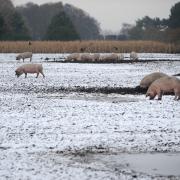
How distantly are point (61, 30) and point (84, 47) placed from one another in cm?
2349

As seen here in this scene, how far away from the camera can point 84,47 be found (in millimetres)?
52594

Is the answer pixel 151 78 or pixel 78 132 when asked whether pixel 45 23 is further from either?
pixel 78 132

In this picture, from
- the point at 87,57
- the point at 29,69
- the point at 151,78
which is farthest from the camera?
the point at 87,57

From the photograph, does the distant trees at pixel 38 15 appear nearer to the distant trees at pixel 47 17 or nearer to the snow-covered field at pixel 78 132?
the distant trees at pixel 47 17

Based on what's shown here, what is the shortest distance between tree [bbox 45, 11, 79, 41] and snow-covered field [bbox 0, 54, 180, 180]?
193 ft

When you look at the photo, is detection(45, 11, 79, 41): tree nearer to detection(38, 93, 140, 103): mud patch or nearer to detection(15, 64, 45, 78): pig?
detection(15, 64, 45, 78): pig

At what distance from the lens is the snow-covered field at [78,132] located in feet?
23.8

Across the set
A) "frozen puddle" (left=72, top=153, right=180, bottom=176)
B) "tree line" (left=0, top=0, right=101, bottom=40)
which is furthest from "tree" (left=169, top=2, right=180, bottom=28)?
"frozen puddle" (left=72, top=153, right=180, bottom=176)

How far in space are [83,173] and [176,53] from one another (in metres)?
49.5

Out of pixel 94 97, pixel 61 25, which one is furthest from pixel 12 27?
pixel 94 97

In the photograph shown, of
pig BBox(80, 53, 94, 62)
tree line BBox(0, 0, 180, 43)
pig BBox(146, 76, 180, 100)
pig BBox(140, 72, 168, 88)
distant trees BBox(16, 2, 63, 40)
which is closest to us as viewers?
pig BBox(146, 76, 180, 100)

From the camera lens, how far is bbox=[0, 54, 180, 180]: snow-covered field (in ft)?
23.8

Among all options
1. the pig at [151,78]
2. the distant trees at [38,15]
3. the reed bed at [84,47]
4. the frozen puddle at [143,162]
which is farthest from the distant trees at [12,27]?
the frozen puddle at [143,162]

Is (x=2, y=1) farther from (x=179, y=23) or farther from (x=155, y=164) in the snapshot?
(x=155, y=164)
